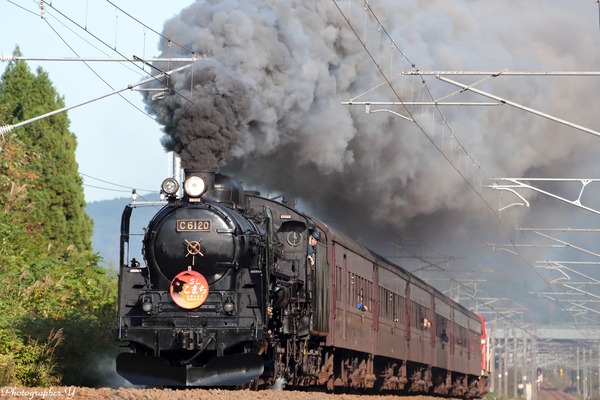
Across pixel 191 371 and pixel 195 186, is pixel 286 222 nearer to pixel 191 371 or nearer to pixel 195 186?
pixel 195 186

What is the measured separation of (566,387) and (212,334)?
123 m

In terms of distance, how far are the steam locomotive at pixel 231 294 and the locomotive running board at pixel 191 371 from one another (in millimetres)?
13

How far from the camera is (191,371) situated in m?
14.5

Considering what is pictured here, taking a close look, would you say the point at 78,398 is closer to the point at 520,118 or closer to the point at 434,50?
the point at 434,50

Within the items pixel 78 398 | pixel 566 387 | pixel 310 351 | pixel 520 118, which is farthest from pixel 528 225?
pixel 566 387

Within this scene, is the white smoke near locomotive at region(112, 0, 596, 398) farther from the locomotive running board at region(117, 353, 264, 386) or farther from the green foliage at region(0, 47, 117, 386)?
the green foliage at region(0, 47, 117, 386)

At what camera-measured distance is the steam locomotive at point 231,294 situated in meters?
14.5

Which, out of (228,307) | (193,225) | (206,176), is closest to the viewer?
(228,307)

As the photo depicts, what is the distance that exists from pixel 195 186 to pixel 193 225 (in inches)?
22.9

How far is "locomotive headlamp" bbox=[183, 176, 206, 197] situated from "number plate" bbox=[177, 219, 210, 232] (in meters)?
0.39

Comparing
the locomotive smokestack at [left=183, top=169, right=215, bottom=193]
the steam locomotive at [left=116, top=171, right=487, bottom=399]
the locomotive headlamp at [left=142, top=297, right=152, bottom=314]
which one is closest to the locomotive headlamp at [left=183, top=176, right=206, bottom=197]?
the steam locomotive at [left=116, top=171, right=487, bottom=399]

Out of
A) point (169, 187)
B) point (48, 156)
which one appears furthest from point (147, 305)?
point (48, 156)

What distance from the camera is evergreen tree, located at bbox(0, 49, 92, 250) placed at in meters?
31.4

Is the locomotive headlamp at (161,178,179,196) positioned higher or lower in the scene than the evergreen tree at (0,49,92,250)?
lower
